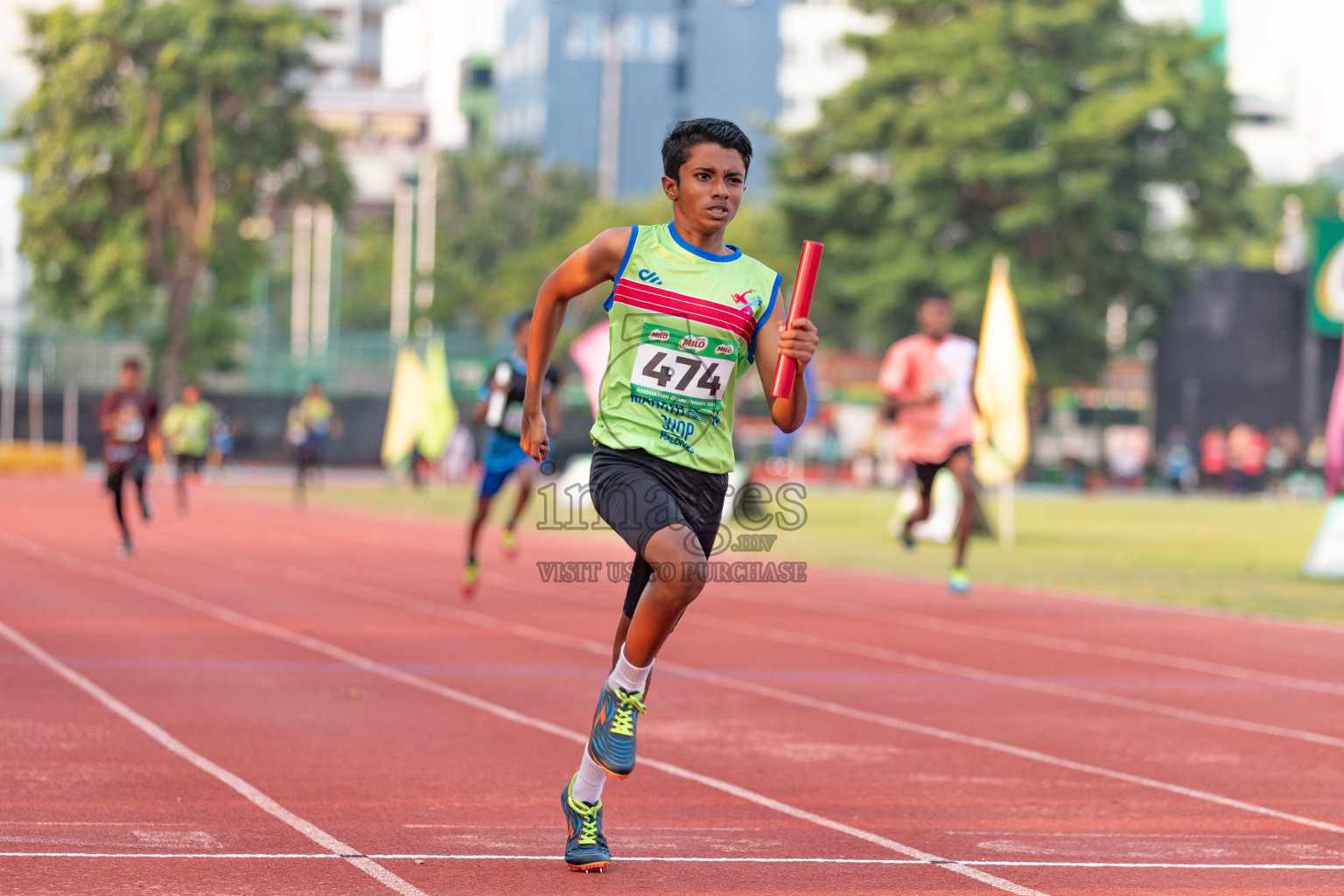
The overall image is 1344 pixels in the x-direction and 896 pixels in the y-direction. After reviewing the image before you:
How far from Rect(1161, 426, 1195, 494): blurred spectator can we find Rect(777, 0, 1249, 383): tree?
9.24ft

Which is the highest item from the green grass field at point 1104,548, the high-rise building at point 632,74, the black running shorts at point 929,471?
the high-rise building at point 632,74

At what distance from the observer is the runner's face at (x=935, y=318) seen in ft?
46.8

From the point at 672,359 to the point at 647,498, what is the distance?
1.32 feet

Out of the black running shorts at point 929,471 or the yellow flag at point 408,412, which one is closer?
the black running shorts at point 929,471

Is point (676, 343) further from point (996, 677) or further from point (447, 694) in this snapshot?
point (996, 677)

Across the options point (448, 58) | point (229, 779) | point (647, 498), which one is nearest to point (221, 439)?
point (229, 779)

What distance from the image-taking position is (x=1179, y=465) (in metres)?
48.3

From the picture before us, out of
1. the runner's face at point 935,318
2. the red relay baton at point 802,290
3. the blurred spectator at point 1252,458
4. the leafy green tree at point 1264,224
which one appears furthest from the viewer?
the leafy green tree at point 1264,224

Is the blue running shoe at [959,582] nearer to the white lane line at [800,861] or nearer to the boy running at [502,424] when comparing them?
the boy running at [502,424]

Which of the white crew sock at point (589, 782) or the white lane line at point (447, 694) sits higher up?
the white crew sock at point (589, 782)

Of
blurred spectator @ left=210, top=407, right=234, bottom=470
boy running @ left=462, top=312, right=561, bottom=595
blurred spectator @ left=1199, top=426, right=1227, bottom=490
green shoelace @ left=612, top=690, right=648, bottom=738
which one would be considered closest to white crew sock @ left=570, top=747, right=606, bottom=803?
green shoelace @ left=612, top=690, right=648, bottom=738

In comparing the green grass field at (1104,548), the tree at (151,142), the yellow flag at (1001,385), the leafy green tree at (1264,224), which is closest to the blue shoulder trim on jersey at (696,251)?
the green grass field at (1104,548)

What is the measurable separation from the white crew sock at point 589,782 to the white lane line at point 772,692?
238 centimetres

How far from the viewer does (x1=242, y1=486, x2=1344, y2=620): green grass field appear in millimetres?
15953
